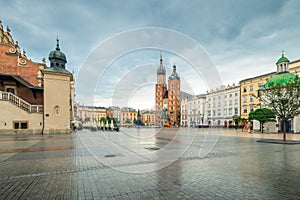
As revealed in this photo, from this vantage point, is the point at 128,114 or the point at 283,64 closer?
the point at 283,64

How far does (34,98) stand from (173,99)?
7187 cm

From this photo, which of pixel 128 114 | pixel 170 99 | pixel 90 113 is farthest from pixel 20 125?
pixel 170 99

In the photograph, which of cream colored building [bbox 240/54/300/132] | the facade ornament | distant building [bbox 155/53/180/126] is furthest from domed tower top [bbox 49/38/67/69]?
distant building [bbox 155/53/180/126]

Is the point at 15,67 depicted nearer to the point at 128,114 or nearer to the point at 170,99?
the point at 128,114

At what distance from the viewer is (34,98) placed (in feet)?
102

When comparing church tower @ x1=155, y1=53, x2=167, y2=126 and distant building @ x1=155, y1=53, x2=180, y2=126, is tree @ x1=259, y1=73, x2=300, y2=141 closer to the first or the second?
church tower @ x1=155, y1=53, x2=167, y2=126

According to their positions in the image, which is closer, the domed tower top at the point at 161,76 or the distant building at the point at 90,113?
the distant building at the point at 90,113

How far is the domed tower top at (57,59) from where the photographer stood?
103 feet

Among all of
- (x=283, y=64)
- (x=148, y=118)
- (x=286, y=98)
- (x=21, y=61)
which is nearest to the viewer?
(x=286, y=98)

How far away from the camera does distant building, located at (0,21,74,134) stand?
2592 cm

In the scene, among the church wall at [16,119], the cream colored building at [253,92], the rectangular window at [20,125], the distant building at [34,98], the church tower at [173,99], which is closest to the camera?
the church wall at [16,119]

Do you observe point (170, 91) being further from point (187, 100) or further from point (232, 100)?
point (232, 100)

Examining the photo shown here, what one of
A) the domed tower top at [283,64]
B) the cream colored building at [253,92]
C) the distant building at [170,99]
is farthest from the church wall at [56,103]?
the distant building at [170,99]

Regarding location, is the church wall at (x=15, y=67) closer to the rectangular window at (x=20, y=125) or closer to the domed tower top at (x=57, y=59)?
the domed tower top at (x=57, y=59)
